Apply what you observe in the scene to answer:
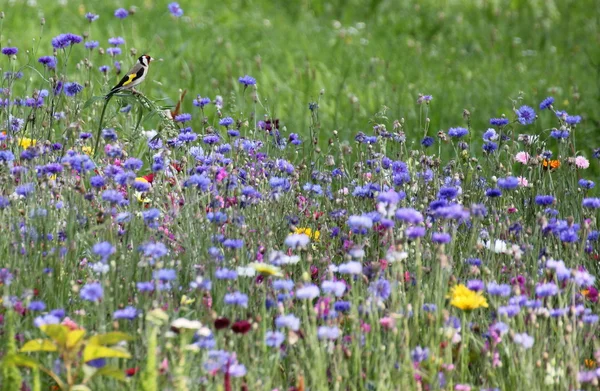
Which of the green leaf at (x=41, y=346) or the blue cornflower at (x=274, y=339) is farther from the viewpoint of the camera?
the blue cornflower at (x=274, y=339)

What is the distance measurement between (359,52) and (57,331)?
18.1ft

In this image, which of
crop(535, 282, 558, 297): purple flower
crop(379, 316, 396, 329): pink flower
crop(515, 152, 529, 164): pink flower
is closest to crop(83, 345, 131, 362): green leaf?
crop(379, 316, 396, 329): pink flower

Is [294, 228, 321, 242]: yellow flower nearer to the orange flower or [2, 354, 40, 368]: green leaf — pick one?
the orange flower

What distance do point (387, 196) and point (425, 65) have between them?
15.9ft

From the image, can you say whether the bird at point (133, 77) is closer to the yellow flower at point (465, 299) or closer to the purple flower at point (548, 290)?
the yellow flower at point (465, 299)

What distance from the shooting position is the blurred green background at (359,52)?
6.20 m

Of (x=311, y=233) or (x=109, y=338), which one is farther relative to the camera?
(x=311, y=233)

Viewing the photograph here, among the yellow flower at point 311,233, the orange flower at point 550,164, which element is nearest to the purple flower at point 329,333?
the yellow flower at point 311,233

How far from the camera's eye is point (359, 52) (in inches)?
297

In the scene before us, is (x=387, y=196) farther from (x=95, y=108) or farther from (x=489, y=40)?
(x=489, y=40)

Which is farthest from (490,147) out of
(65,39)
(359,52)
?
(359,52)

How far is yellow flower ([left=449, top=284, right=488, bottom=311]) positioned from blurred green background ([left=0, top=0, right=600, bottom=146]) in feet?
9.05

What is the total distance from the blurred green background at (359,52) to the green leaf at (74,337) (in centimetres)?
297

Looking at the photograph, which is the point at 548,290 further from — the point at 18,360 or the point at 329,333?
the point at 18,360
